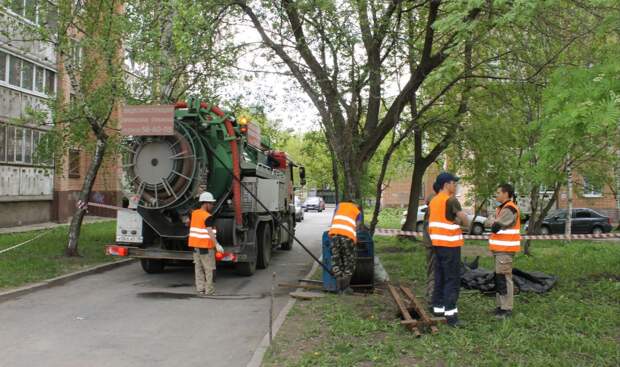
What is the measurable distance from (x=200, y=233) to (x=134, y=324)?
2.33 metres

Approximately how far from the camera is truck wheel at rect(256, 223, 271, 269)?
1209cm

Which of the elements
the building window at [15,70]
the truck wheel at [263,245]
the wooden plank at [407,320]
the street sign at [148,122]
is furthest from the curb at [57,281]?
the building window at [15,70]

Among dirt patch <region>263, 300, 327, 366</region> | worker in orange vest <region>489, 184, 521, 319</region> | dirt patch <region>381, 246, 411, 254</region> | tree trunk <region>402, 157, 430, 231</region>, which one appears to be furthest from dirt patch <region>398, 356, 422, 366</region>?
tree trunk <region>402, 157, 430, 231</region>

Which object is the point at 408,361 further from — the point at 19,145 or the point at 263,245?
the point at 19,145

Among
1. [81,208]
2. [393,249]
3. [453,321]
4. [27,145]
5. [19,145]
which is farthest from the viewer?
[27,145]

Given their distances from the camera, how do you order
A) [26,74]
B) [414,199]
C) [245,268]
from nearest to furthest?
[245,268] < [414,199] < [26,74]

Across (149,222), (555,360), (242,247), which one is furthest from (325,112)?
(555,360)

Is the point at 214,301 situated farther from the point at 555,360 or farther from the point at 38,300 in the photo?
the point at 555,360

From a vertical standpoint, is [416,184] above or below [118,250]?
above

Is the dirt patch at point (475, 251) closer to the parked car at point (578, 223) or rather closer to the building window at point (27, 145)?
the parked car at point (578, 223)

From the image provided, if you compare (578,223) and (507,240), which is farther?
(578,223)

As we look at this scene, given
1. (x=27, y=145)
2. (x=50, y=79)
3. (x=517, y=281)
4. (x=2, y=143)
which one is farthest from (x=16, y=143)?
(x=517, y=281)

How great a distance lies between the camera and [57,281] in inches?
392

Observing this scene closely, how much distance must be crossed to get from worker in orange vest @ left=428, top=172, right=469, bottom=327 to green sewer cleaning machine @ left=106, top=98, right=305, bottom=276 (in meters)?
4.42
